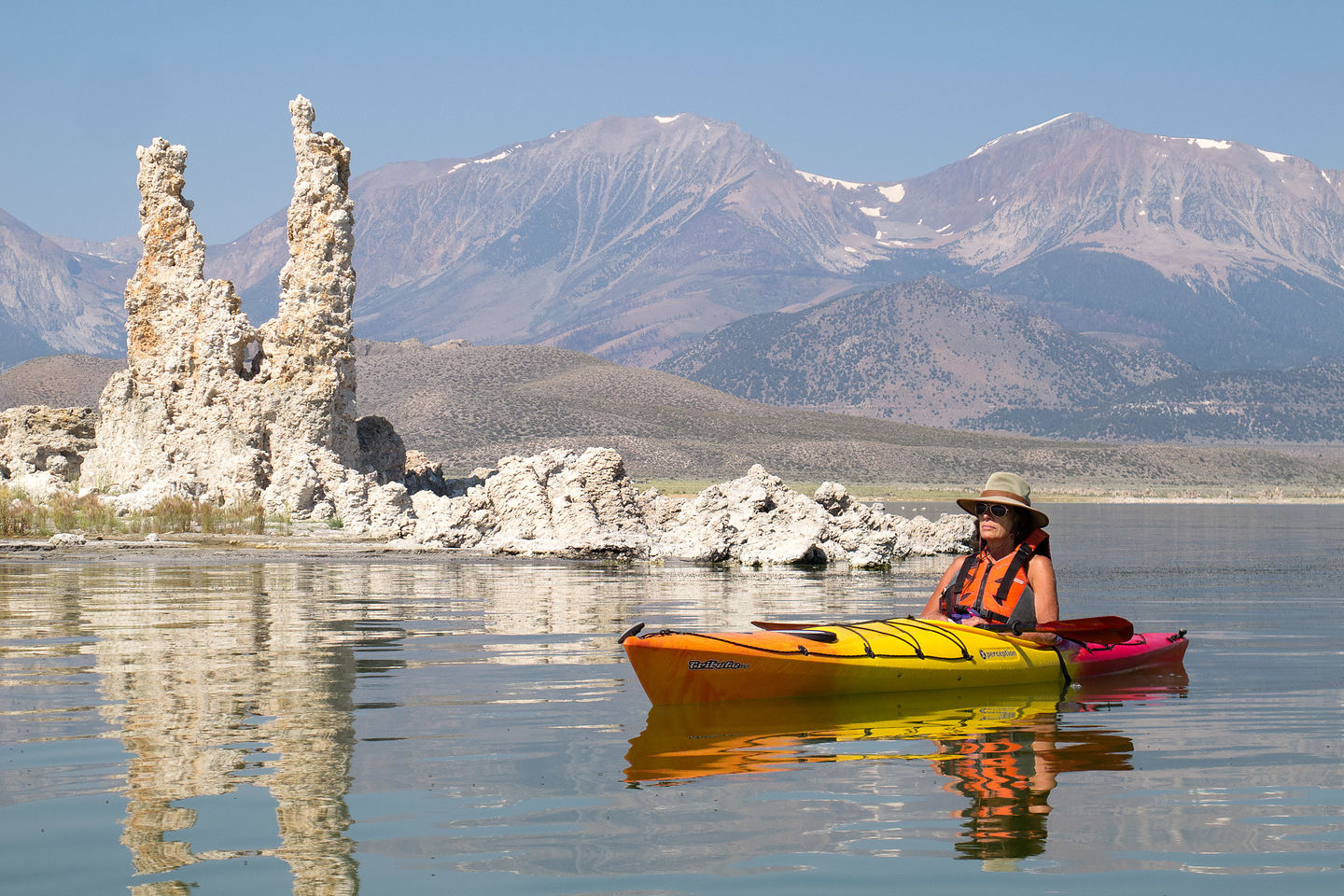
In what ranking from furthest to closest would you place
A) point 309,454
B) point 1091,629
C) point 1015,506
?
1. point 309,454
2. point 1091,629
3. point 1015,506

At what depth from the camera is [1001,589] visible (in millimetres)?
14133

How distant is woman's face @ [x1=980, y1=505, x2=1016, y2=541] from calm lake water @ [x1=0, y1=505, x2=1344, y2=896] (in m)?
1.35

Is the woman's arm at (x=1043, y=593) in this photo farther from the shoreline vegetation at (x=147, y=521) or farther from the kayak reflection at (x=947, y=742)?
the shoreline vegetation at (x=147, y=521)

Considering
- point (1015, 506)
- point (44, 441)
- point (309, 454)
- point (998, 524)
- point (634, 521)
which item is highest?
point (44, 441)

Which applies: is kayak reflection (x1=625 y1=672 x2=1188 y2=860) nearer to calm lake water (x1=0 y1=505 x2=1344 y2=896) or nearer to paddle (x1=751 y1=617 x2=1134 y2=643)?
calm lake water (x1=0 y1=505 x2=1344 y2=896)

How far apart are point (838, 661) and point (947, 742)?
1.63 metres

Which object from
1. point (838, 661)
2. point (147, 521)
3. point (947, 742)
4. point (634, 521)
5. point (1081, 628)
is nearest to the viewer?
point (947, 742)

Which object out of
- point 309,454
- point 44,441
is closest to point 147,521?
point 309,454

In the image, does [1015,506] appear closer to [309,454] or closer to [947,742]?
[947,742]

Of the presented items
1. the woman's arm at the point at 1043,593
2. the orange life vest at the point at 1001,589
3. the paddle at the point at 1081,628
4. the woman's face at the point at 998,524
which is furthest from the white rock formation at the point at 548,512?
the woman's face at the point at 998,524

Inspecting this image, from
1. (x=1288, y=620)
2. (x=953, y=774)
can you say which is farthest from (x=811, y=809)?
(x=1288, y=620)

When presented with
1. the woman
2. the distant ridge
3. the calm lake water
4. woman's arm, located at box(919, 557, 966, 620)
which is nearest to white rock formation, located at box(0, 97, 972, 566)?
the calm lake water

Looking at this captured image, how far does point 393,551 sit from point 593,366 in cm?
14424

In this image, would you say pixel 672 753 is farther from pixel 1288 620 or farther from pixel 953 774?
pixel 1288 620
